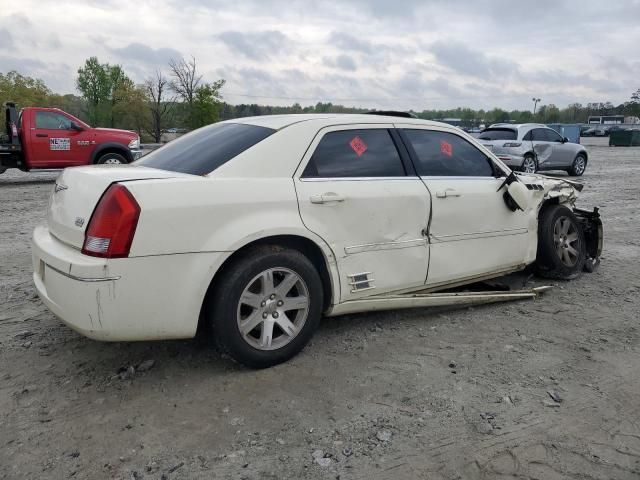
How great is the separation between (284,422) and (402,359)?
3.40 ft

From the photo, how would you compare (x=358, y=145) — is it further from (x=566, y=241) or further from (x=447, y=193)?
(x=566, y=241)

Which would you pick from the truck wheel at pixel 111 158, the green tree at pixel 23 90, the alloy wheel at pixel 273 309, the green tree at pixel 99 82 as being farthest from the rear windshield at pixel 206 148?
the green tree at pixel 99 82

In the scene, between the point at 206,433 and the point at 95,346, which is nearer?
the point at 206,433

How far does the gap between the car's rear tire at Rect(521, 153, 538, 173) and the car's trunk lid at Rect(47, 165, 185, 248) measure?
44.4 ft

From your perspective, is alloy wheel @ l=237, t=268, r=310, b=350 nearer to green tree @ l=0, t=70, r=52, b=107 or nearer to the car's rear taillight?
the car's rear taillight

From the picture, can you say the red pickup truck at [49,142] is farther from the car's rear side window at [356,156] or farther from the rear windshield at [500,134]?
the car's rear side window at [356,156]

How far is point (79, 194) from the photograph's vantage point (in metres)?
3.19

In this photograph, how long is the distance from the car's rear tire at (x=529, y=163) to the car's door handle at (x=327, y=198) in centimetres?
1296

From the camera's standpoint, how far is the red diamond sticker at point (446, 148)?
14.3ft

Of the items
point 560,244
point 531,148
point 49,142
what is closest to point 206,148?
point 560,244

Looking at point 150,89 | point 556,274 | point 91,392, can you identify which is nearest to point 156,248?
point 91,392

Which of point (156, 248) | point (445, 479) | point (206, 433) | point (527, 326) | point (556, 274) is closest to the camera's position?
point (445, 479)

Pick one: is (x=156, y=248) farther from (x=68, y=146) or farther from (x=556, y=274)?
(x=68, y=146)

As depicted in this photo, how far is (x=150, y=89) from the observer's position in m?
51.2
